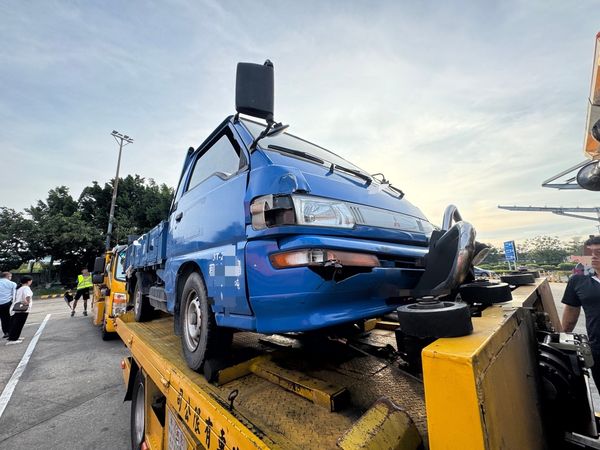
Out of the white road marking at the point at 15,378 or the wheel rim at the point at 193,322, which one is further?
the white road marking at the point at 15,378

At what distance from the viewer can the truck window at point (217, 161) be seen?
2.35 metres

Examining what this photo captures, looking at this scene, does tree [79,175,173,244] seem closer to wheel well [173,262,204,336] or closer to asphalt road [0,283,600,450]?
asphalt road [0,283,600,450]

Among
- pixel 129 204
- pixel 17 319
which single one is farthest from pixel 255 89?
pixel 129 204

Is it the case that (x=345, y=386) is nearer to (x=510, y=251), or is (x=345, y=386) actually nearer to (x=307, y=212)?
(x=307, y=212)

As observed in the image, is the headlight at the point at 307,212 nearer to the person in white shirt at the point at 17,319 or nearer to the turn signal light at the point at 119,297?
the turn signal light at the point at 119,297

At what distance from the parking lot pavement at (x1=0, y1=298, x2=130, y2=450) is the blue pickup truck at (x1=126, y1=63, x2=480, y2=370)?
96.9 inches

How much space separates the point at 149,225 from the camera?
27.1 m

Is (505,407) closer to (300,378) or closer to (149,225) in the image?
(300,378)

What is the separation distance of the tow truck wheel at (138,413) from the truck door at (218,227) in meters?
1.10

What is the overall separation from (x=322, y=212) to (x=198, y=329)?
4.29 ft

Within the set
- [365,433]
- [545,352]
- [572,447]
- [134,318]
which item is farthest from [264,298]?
[134,318]

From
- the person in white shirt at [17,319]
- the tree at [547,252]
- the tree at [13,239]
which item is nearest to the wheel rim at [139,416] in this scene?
the person in white shirt at [17,319]

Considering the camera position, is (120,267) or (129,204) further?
(129,204)

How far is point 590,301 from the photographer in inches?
120
